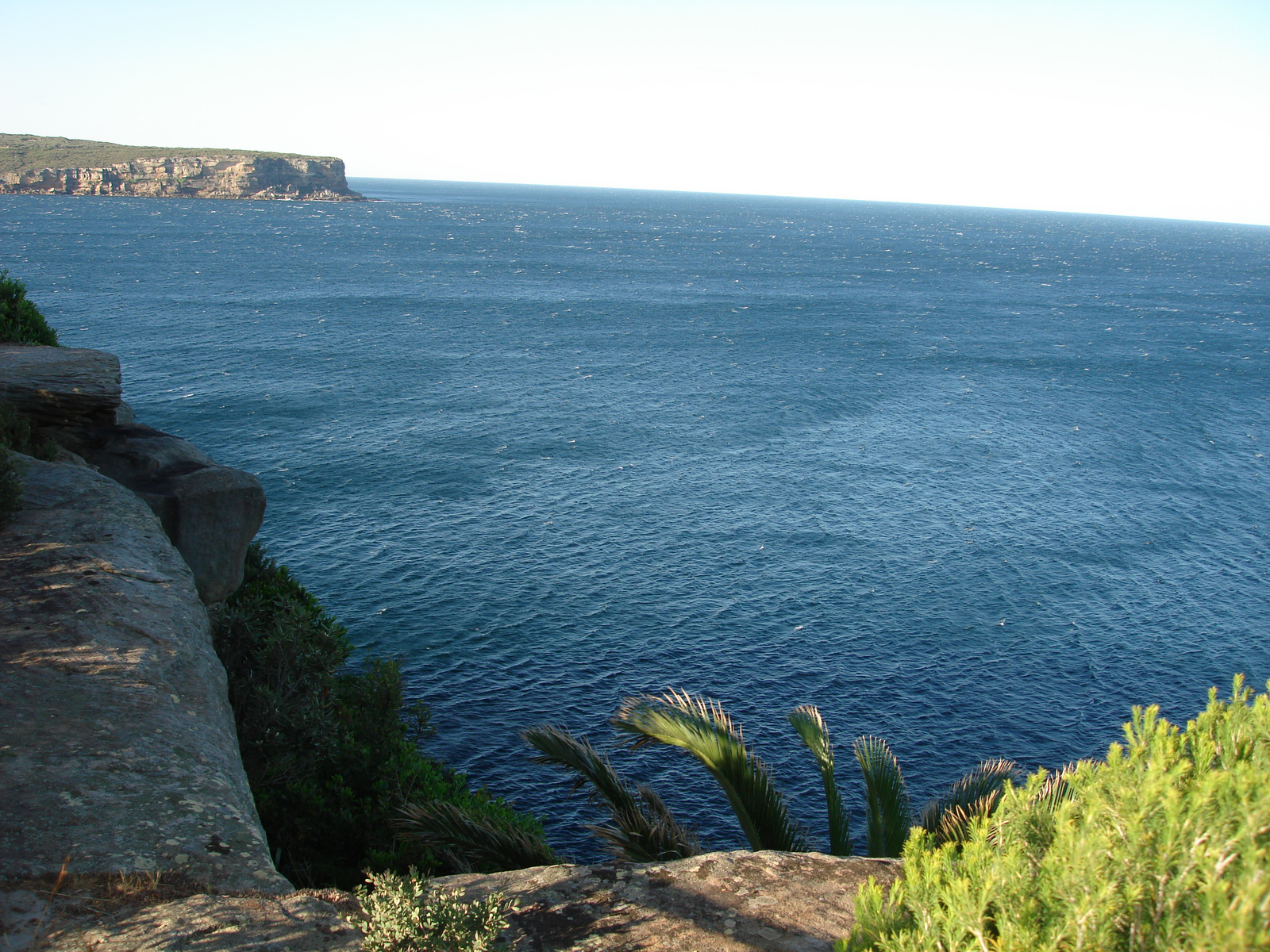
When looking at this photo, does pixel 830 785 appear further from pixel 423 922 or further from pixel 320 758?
pixel 320 758

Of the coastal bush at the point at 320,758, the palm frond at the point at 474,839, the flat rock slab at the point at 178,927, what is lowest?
the coastal bush at the point at 320,758

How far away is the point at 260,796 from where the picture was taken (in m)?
17.9

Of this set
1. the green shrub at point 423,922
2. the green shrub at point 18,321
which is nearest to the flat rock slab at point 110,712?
the green shrub at point 423,922

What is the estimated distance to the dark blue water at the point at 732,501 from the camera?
3525cm

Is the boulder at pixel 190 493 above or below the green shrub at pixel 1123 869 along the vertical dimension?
below

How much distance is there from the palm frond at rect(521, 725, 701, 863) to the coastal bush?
1665 mm

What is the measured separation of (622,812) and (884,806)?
4.69 metres

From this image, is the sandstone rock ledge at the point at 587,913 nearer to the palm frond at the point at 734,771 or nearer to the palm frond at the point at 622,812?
the palm frond at the point at 734,771

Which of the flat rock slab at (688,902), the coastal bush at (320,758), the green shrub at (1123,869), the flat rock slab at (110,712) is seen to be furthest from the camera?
the coastal bush at (320,758)

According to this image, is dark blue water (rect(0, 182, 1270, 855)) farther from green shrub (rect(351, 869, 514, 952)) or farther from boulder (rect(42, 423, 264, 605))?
green shrub (rect(351, 869, 514, 952))

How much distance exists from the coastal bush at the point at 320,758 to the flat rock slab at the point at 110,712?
11.9ft

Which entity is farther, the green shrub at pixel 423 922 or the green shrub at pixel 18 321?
the green shrub at pixel 18 321

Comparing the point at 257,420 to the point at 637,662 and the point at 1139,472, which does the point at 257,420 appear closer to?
the point at 637,662

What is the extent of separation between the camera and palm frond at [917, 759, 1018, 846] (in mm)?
14273
